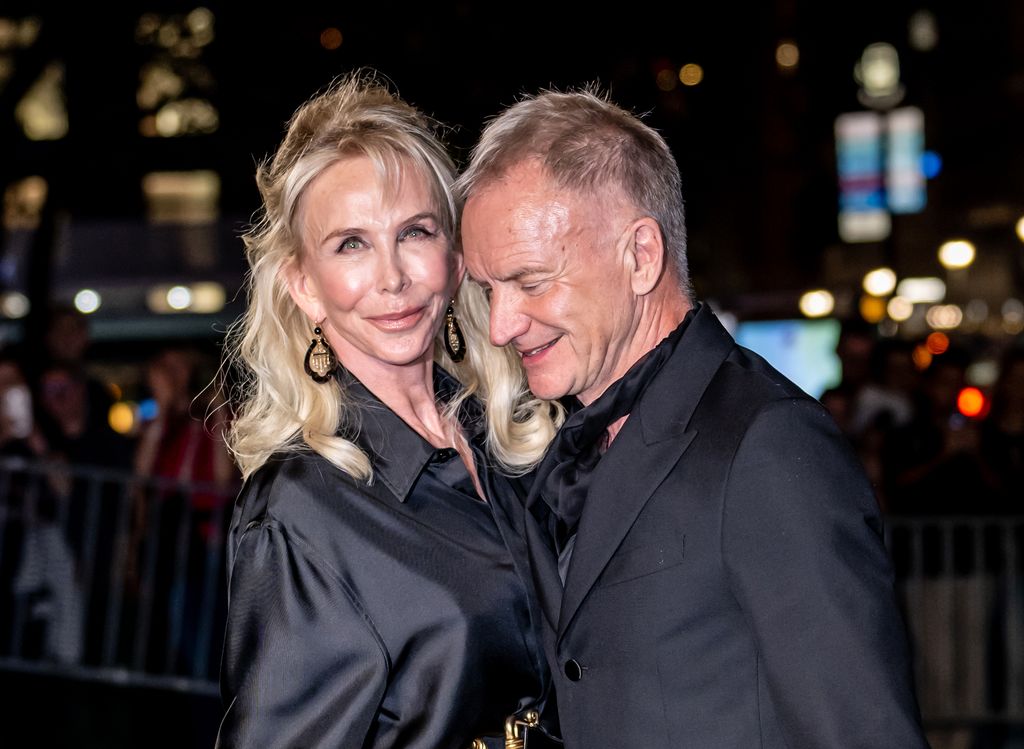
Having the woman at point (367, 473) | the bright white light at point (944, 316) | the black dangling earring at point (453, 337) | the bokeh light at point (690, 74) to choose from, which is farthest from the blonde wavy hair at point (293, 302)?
the bright white light at point (944, 316)

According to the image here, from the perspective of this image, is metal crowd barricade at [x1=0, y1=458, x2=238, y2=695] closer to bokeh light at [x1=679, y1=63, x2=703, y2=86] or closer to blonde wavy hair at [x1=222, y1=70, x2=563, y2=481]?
blonde wavy hair at [x1=222, y1=70, x2=563, y2=481]

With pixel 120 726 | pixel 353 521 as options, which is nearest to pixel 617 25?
pixel 120 726

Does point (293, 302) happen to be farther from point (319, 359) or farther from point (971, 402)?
point (971, 402)

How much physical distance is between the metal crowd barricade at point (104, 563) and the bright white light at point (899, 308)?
25.5 m

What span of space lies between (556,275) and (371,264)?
63 cm

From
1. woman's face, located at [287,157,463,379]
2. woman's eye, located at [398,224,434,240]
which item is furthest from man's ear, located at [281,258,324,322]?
woman's eye, located at [398,224,434,240]

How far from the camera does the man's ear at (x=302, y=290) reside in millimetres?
3238

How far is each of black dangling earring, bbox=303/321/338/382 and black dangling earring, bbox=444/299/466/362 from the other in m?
0.34

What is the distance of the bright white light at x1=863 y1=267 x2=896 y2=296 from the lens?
30000 mm

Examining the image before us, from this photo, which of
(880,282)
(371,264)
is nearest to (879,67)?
(880,282)

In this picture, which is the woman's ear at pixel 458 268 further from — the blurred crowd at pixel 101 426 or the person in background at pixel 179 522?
the blurred crowd at pixel 101 426

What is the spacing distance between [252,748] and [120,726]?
248 inches

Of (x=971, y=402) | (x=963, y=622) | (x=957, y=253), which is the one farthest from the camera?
(x=957, y=253)

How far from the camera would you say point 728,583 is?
7.64 ft
